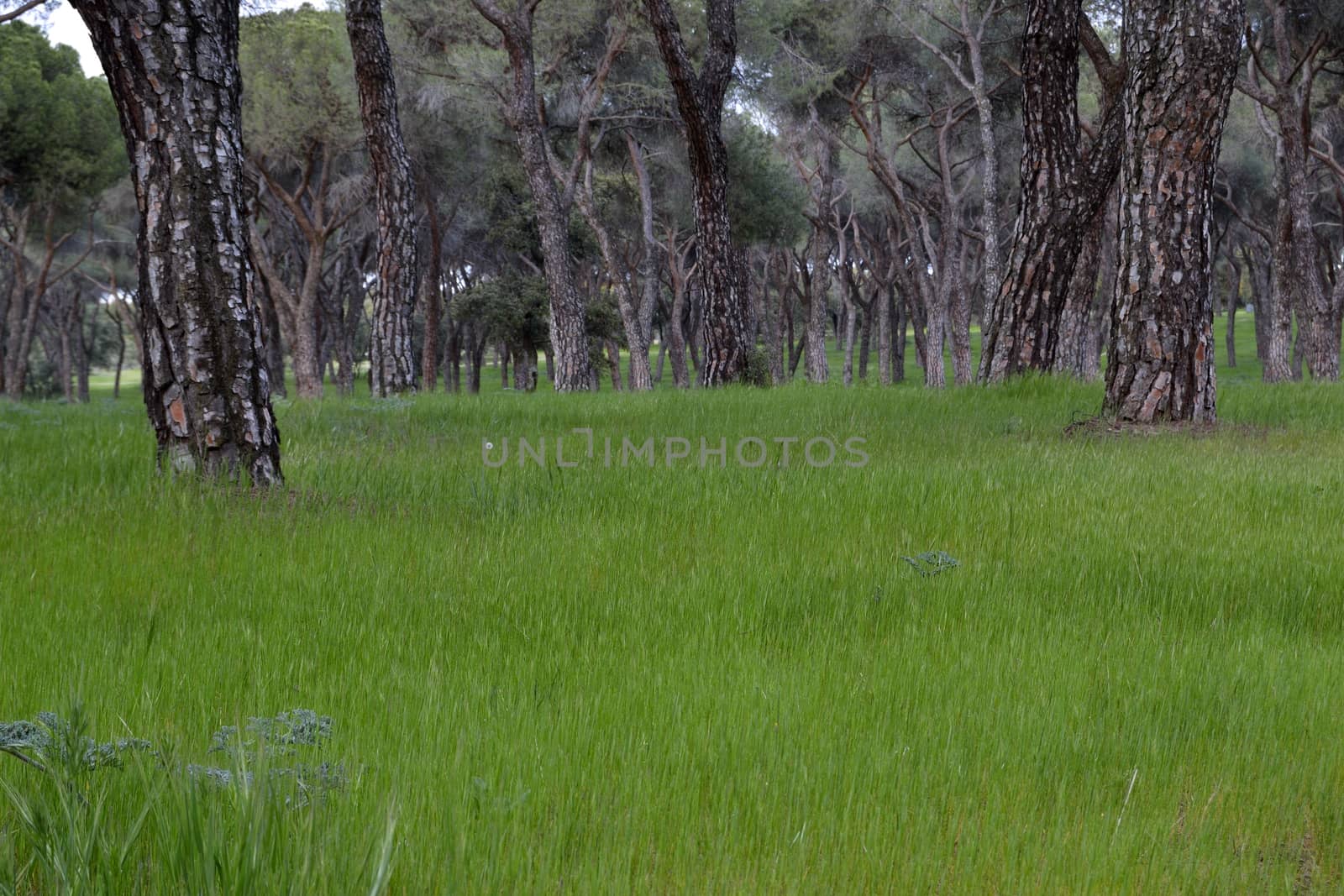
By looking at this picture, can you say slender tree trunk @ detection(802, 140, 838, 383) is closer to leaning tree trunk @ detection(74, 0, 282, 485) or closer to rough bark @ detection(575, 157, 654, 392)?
rough bark @ detection(575, 157, 654, 392)

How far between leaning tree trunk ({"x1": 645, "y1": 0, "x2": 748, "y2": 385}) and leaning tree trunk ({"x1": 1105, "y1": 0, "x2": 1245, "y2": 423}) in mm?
6275

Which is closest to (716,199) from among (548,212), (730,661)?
(548,212)

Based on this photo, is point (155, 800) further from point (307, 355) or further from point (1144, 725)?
point (307, 355)

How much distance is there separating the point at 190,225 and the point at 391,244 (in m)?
7.77

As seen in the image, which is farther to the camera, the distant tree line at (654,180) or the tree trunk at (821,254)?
the tree trunk at (821,254)

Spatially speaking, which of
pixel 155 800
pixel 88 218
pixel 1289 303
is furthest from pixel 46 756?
pixel 88 218

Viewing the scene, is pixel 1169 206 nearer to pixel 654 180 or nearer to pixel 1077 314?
pixel 1077 314

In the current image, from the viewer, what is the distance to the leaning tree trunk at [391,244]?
12.6 m

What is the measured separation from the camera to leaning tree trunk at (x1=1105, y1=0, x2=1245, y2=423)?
26.0 ft

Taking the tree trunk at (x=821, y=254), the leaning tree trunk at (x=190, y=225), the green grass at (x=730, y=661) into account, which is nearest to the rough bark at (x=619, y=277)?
the tree trunk at (x=821, y=254)

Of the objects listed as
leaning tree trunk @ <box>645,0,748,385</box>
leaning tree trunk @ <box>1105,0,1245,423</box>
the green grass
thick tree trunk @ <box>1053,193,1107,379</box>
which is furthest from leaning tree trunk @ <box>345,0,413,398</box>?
thick tree trunk @ <box>1053,193,1107,379</box>

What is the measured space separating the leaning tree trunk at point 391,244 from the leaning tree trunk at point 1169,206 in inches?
348

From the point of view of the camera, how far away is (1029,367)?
36.7 feet

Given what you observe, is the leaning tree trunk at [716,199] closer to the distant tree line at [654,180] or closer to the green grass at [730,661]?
the distant tree line at [654,180]
